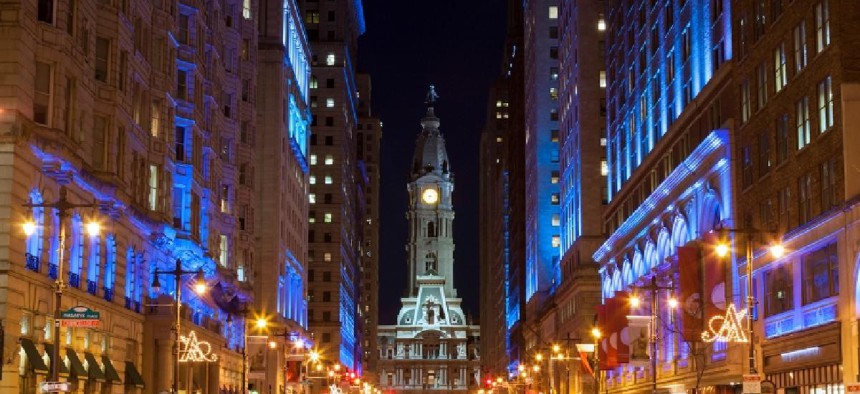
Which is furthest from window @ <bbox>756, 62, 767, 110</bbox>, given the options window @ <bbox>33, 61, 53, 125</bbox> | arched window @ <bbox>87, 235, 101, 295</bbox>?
window @ <bbox>33, 61, 53, 125</bbox>

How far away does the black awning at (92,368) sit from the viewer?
5447cm

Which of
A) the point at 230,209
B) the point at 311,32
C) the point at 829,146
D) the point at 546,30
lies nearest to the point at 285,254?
the point at 230,209

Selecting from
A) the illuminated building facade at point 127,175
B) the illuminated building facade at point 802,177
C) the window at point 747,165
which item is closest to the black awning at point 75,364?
the illuminated building facade at point 127,175

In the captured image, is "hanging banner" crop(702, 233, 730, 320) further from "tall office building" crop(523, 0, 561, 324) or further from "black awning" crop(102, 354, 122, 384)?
"tall office building" crop(523, 0, 561, 324)

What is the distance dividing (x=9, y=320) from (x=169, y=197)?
25451mm

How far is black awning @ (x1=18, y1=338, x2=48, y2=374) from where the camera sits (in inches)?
1784

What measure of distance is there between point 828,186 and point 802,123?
394cm

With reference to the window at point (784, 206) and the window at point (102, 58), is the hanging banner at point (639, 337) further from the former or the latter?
the window at point (102, 58)

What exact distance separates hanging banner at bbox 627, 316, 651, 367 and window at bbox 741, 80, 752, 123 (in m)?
12.6

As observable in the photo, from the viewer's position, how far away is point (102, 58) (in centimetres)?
5706

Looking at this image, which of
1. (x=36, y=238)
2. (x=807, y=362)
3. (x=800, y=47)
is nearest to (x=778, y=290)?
(x=807, y=362)

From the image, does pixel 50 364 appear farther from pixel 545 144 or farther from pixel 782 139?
pixel 545 144

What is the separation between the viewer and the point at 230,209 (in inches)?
3578

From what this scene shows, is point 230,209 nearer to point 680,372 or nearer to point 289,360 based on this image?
point 289,360
